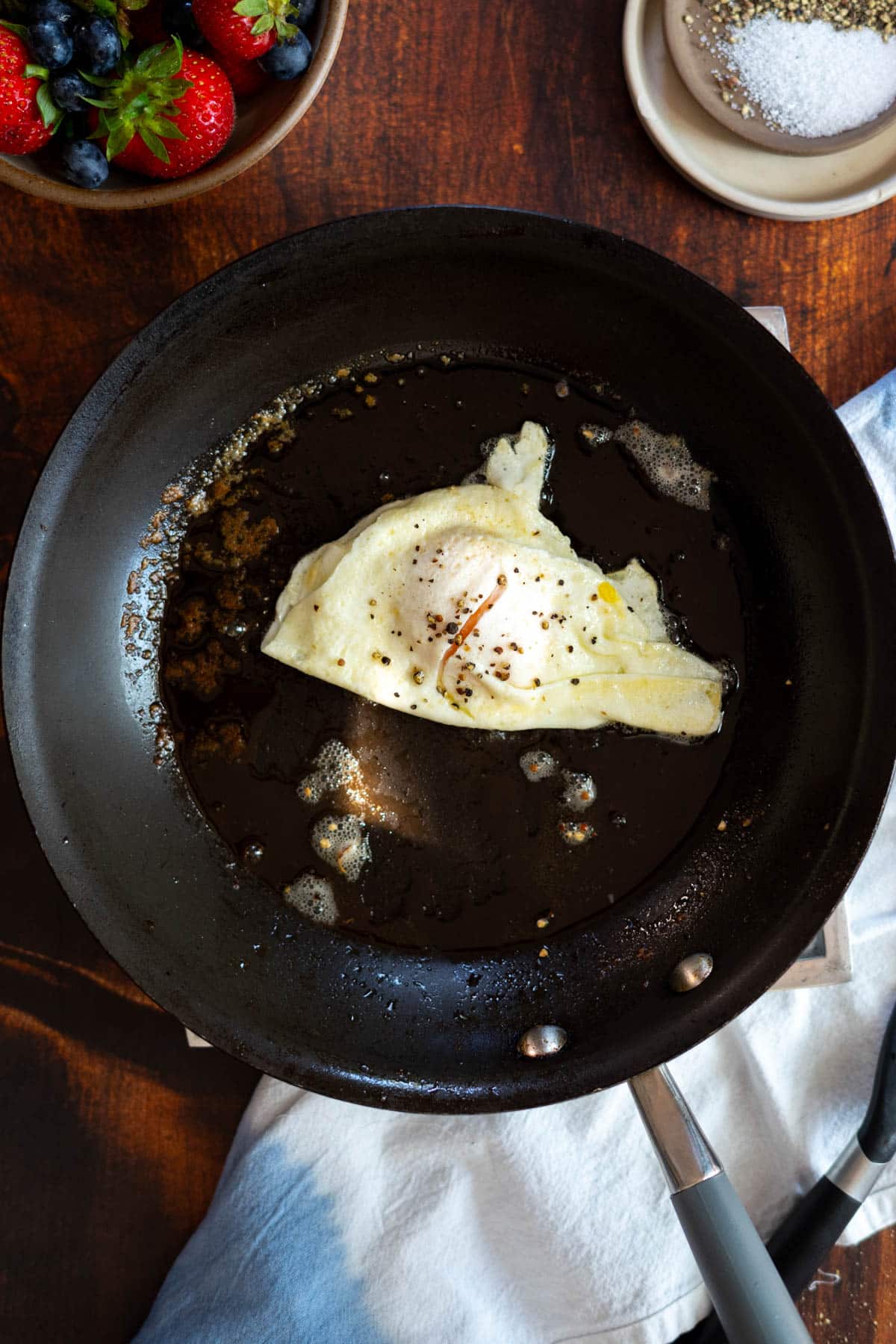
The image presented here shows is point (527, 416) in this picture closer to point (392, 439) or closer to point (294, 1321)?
point (392, 439)

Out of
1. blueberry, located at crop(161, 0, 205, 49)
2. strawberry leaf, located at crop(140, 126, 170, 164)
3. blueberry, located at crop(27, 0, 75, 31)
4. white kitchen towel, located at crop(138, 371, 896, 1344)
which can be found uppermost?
blueberry, located at crop(27, 0, 75, 31)

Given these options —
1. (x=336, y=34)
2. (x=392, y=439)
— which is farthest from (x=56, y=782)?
(x=336, y=34)

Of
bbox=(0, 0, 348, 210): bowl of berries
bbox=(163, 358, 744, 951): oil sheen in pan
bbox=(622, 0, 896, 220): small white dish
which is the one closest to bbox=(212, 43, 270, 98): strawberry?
bbox=(0, 0, 348, 210): bowl of berries

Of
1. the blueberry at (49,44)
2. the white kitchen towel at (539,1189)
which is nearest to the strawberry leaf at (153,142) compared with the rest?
the blueberry at (49,44)

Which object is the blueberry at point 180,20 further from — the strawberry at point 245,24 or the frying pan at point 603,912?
the frying pan at point 603,912

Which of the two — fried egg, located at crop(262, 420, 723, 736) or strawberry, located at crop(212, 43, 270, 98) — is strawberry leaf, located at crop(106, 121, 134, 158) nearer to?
strawberry, located at crop(212, 43, 270, 98)

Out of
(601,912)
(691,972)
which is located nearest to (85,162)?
(601,912)
